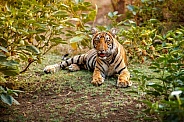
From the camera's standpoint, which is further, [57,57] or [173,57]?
[57,57]

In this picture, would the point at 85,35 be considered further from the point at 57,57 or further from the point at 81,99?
the point at 81,99

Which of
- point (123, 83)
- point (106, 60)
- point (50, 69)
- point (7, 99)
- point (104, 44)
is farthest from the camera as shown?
point (50, 69)

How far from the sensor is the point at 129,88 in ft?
15.8

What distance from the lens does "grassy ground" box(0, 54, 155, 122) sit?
404 cm

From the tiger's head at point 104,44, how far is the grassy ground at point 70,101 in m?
0.33

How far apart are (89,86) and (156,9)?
3.44 m

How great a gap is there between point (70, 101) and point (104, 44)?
38.6 inches

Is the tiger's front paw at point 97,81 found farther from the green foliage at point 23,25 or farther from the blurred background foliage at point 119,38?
the green foliage at point 23,25

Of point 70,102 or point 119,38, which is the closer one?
point 70,102

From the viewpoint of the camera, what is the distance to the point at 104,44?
513 centimetres

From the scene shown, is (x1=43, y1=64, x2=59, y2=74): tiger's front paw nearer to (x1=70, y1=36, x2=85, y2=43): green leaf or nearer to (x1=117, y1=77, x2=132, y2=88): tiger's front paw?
(x1=70, y1=36, x2=85, y2=43): green leaf

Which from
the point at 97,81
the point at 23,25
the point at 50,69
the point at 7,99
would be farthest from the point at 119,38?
the point at 7,99

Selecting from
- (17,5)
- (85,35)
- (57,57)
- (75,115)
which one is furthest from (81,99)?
(57,57)

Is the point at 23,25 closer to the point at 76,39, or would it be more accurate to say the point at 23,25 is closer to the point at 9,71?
the point at 9,71
